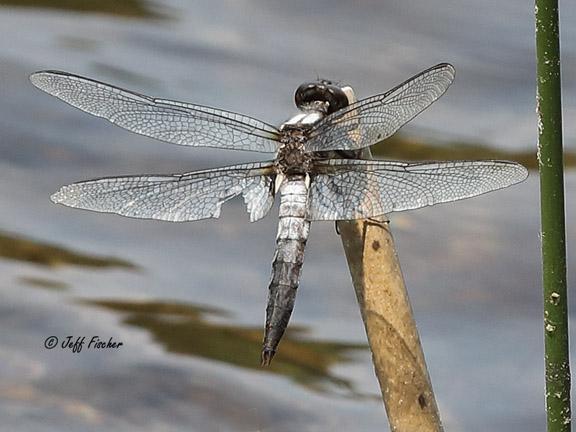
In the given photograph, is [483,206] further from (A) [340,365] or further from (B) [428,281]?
(A) [340,365]

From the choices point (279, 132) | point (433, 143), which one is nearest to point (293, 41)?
point (433, 143)

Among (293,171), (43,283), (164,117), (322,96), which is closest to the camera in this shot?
(322,96)

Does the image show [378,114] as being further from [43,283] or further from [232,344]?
[43,283]

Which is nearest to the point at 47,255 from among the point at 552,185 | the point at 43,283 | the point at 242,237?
the point at 43,283

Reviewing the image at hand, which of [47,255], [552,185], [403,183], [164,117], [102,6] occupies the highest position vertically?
[102,6]

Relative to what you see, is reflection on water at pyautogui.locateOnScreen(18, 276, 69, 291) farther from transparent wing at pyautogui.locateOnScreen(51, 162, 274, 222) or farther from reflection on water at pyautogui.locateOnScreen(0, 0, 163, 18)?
reflection on water at pyautogui.locateOnScreen(0, 0, 163, 18)
